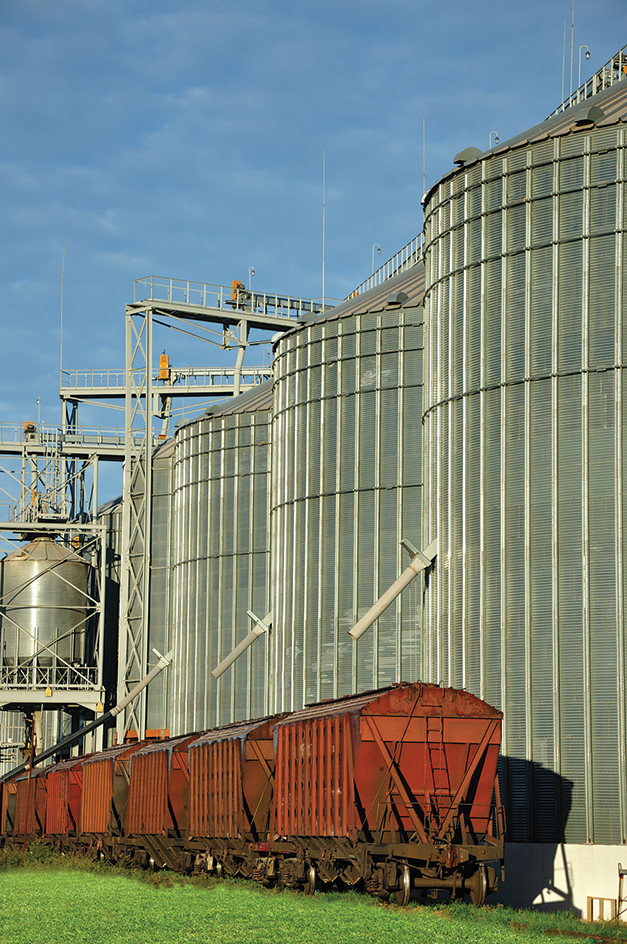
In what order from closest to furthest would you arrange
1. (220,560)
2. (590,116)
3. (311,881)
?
(311,881) < (590,116) < (220,560)

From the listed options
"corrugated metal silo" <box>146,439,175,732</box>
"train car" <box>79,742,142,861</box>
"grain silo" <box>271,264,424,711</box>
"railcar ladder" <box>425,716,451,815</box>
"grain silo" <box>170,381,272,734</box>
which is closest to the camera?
"railcar ladder" <box>425,716,451,815</box>

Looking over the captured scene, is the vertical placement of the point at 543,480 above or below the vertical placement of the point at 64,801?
above

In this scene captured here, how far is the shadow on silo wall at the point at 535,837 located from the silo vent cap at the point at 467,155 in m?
16.4

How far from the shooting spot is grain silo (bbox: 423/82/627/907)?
94.9 feet

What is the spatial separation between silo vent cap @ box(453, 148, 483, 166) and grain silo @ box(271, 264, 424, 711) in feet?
24.6

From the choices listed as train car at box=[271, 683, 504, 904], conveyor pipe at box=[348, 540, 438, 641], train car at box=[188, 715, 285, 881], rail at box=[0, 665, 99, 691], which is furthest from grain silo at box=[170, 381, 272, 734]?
train car at box=[271, 683, 504, 904]

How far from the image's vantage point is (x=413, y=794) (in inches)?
938

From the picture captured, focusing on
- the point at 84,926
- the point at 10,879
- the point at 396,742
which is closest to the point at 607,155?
the point at 396,742

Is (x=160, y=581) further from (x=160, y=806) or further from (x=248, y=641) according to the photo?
(x=160, y=806)

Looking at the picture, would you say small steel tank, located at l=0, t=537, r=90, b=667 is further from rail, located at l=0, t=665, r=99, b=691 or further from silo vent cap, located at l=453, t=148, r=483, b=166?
silo vent cap, located at l=453, t=148, r=483, b=166

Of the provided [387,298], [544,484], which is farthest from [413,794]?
[387,298]

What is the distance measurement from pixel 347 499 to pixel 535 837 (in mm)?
15720

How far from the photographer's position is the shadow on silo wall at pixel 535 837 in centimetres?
2864

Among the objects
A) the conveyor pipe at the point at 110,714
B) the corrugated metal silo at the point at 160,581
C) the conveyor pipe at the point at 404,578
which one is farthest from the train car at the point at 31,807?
the conveyor pipe at the point at 404,578
